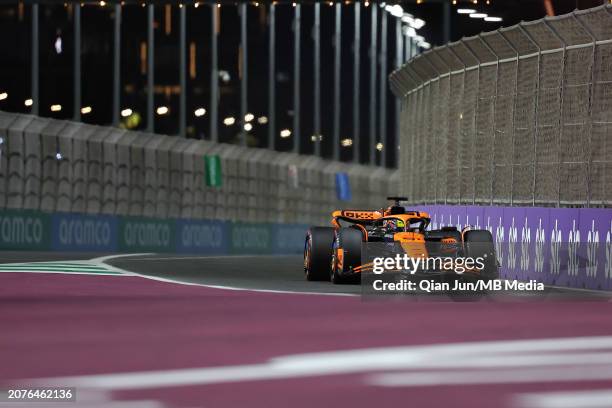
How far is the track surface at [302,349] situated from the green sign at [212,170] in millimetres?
37948

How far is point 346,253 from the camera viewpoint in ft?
74.5

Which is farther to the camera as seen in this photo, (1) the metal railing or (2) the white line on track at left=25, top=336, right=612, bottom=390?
(1) the metal railing

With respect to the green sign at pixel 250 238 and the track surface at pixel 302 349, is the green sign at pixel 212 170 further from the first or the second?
the track surface at pixel 302 349

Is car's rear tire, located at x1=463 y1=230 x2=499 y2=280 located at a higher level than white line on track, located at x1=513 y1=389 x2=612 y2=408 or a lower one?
higher

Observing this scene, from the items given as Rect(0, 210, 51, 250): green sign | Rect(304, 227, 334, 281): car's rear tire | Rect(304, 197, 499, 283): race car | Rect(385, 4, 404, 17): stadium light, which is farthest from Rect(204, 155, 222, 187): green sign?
Rect(304, 227, 334, 281): car's rear tire

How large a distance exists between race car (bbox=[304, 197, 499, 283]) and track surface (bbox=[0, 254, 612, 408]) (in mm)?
1216

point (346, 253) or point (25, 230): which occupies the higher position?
point (25, 230)

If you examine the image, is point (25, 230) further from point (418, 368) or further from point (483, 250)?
point (418, 368)

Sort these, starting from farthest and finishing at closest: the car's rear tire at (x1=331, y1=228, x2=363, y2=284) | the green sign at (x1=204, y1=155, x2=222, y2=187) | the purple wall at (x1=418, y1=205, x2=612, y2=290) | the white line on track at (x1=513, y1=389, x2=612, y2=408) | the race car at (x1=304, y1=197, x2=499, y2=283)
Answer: the green sign at (x1=204, y1=155, x2=222, y2=187)
the car's rear tire at (x1=331, y1=228, x2=363, y2=284)
the purple wall at (x1=418, y1=205, x2=612, y2=290)
the race car at (x1=304, y1=197, x2=499, y2=283)
the white line on track at (x1=513, y1=389, x2=612, y2=408)

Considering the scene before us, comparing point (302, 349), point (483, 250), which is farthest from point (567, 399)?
point (483, 250)

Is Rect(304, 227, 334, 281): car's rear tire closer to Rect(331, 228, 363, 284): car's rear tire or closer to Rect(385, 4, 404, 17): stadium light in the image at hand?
Rect(331, 228, 363, 284): car's rear tire

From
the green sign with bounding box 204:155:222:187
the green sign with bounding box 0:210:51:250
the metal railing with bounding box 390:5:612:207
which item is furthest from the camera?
the green sign with bounding box 204:155:222:187

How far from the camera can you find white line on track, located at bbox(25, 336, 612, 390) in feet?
33.5

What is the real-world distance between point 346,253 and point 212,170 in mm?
35672
